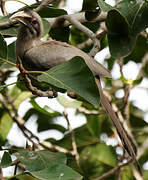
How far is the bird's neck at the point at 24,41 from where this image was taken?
3.61 m

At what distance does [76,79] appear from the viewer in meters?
2.66

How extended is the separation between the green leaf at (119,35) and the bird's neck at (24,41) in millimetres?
832

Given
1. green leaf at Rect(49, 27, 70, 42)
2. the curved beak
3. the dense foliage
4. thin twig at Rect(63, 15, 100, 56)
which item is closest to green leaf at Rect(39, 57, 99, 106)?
the dense foliage

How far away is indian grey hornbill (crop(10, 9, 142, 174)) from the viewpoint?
3.28 m

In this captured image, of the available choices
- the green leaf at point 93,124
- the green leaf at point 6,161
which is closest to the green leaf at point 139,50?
the green leaf at point 93,124

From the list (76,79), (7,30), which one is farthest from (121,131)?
(7,30)

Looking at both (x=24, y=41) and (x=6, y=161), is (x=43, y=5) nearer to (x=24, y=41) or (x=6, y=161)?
(x=24, y=41)

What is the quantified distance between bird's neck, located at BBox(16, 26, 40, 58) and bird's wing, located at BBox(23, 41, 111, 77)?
0.19 feet

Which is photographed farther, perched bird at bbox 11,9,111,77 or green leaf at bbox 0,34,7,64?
perched bird at bbox 11,9,111,77

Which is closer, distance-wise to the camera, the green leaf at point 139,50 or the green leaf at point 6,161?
the green leaf at point 6,161

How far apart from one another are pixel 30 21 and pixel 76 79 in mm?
1226

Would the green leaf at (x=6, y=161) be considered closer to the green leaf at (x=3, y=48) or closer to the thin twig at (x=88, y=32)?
the green leaf at (x=3, y=48)

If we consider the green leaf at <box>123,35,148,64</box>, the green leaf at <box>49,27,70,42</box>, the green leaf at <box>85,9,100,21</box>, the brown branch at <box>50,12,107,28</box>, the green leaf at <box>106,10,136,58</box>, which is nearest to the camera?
the green leaf at <box>106,10,136,58</box>

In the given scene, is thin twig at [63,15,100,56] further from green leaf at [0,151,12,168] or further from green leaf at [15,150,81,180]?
green leaf at [0,151,12,168]
